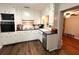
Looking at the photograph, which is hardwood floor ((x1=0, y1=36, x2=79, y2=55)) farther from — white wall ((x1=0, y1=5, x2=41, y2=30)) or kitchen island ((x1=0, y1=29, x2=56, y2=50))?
white wall ((x1=0, y1=5, x2=41, y2=30))

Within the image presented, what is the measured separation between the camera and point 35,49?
3.93 ft

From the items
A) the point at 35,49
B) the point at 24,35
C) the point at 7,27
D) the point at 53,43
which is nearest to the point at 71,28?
the point at 53,43

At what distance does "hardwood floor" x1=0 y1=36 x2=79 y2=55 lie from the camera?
1060 millimetres

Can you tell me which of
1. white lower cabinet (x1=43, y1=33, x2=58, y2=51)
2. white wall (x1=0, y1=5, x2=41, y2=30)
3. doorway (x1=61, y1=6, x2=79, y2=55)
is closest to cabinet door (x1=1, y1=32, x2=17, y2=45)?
white wall (x1=0, y1=5, x2=41, y2=30)

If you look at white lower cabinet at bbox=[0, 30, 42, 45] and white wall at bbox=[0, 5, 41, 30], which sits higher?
white wall at bbox=[0, 5, 41, 30]

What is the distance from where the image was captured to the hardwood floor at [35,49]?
3.48 ft

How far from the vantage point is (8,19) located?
111cm

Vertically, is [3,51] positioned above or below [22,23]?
below

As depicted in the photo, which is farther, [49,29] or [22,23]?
[49,29]

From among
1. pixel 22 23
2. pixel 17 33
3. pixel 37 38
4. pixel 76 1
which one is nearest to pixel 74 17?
pixel 76 1

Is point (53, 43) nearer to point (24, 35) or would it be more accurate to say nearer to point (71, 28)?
point (71, 28)

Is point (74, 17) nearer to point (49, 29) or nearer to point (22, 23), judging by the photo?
point (49, 29)

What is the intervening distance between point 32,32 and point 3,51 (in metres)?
0.49

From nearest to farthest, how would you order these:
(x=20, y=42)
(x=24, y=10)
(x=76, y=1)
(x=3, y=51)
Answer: (x=76, y=1) < (x=3, y=51) < (x=24, y=10) < (x=20, y=42)
